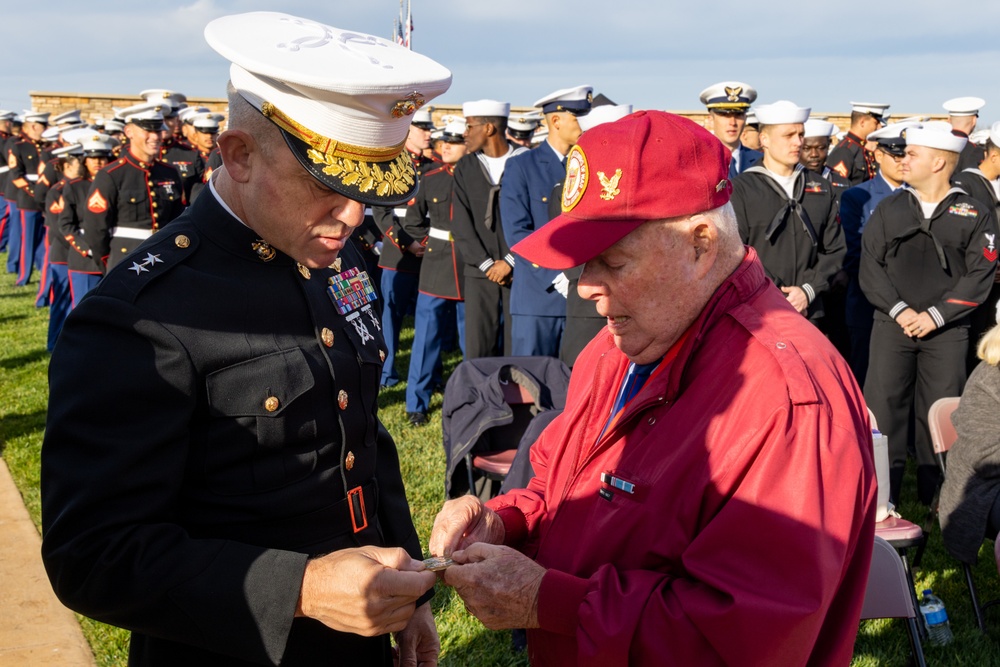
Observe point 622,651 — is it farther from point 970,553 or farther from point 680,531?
point 970,553

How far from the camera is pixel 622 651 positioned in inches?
65.8

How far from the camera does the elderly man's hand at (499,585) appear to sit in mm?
1839

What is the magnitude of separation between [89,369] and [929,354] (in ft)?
18.7

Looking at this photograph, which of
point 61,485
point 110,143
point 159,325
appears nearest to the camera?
point 61,485

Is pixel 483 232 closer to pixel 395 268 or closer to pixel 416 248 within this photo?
pixel 416 248

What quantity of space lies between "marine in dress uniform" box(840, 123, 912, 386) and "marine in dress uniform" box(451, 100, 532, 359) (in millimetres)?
2781

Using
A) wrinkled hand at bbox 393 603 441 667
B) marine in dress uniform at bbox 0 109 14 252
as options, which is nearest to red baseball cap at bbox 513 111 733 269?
wrinkled hand at bbox 393 603 441 667

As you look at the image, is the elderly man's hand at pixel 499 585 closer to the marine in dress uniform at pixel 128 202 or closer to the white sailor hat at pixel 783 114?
the white sailor hat at pixel 783 114

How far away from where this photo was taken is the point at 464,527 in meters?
2.12

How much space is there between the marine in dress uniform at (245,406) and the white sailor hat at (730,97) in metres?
6.13

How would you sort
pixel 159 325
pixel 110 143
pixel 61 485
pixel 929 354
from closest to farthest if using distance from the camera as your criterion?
pixel 61 485
pixel 159 325
pixel 929 354
pixel 110 143

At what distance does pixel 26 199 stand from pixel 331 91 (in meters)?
16.2

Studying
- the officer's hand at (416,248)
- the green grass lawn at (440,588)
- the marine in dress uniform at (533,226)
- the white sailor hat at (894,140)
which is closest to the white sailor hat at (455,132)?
the officer's hand at (416,248)

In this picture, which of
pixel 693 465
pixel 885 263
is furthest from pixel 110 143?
pixel 693 465
